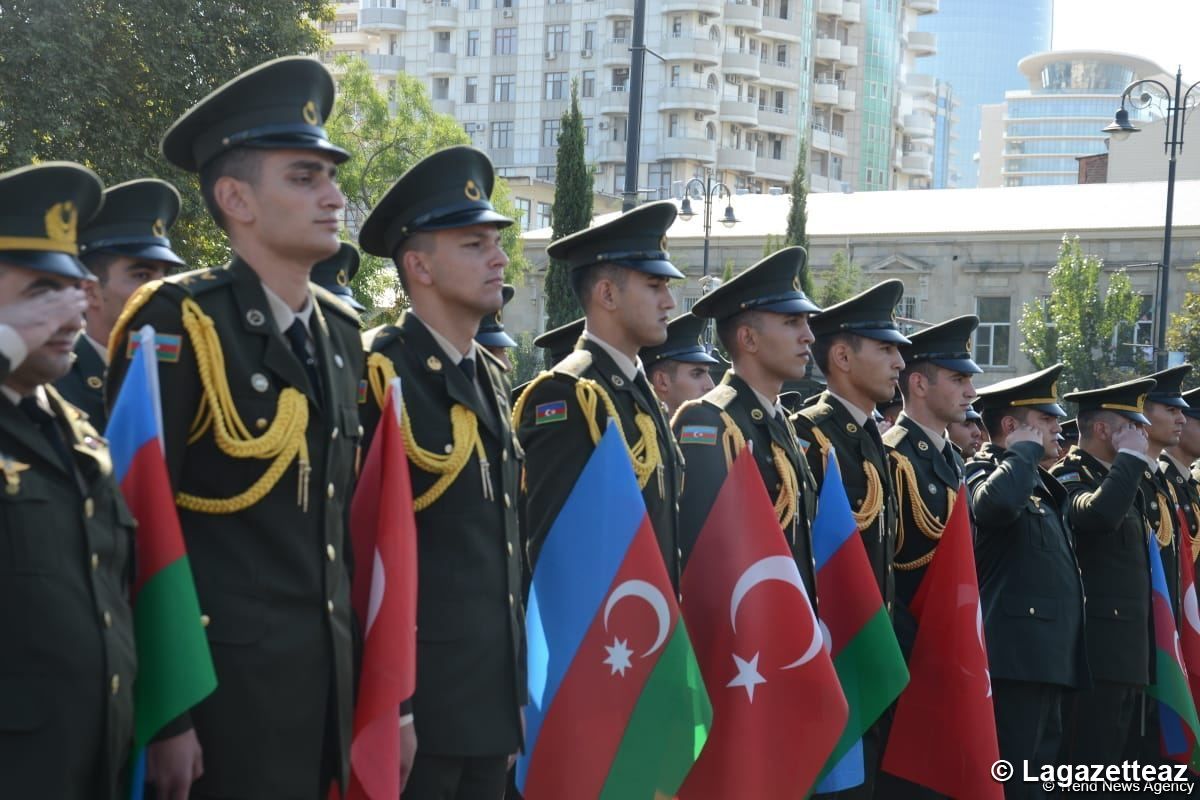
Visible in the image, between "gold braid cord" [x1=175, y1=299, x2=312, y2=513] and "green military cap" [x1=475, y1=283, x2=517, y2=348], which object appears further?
"green military cap" [x1=475, y1=283, x2=517, y2=348]

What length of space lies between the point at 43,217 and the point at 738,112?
87.5m

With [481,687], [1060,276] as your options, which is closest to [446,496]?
[481,687]

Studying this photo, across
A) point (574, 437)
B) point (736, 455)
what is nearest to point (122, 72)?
point (736, 455)

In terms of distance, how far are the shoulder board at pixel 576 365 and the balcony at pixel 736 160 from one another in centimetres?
→ 8464

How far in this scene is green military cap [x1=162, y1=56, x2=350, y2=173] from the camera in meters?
4.10

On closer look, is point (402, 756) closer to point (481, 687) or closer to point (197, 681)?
point (481, 687)

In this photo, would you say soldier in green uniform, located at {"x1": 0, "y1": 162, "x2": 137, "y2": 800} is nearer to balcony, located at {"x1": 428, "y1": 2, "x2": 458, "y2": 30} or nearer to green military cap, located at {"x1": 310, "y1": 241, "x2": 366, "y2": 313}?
green military cap, located at {"x1": 310, "y1": 241, "x2": 366, "y2": 313}

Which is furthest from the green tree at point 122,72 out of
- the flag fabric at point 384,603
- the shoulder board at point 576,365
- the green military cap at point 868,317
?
the flag fabric at point 384,603

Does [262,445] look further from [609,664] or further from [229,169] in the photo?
[609,664]

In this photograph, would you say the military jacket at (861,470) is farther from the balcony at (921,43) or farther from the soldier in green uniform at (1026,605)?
the balcony at (921,43)

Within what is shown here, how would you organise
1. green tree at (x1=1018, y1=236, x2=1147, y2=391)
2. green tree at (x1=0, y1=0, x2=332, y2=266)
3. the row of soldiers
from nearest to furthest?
the row of soldiers < green tree at (x1=0, y1=0, x2=332, y2=266) < green tree at (x1=1018, y1=236, x2=1147, y2=391)

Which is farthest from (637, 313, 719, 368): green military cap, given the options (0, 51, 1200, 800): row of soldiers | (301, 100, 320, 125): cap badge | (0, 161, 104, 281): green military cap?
(0, 161, 104, 281): green military cap

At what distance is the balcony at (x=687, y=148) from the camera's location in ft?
284

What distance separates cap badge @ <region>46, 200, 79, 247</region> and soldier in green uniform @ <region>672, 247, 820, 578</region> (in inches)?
122
